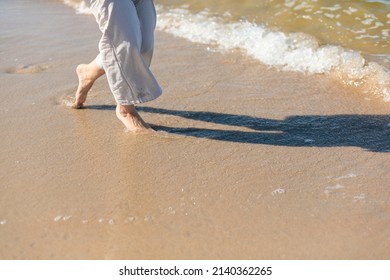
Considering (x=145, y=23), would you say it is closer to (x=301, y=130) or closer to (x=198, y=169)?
(x=198, y=169)

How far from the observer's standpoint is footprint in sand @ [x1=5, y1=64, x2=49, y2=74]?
5073 mm

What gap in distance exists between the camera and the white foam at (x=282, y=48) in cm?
500

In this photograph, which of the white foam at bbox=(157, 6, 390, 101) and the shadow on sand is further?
the white foam at bbox=(157, 6, 390, 101)

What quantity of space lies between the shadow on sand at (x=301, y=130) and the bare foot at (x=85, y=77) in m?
0.49

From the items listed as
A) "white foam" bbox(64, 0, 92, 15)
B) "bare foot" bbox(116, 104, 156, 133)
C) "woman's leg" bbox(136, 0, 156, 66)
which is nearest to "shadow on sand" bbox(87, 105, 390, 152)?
"bare foot" bbox(116, 104, 156, 133)

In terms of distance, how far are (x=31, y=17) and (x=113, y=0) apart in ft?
12.0

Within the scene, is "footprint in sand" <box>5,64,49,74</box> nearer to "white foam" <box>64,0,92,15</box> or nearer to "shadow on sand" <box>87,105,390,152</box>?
"shadow on sand" <box>87,105,390,152</box>

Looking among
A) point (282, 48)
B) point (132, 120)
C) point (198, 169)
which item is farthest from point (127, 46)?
point (282, 48)

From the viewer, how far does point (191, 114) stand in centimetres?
423

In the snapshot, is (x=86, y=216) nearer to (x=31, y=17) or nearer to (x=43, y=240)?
(x=43, y=240)

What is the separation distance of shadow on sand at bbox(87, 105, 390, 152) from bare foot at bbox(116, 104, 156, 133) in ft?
0.44

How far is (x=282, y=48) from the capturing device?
18.9ft

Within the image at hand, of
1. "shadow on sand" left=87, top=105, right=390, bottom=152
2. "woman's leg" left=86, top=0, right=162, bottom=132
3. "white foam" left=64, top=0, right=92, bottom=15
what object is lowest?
"white foam" left=64, top=0, right=92, bottom=15

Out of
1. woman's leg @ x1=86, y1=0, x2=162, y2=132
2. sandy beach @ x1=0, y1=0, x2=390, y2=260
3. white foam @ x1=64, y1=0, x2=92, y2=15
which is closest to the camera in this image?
sandy beach @ x1=0, y1=0, x2=390, y2=260
